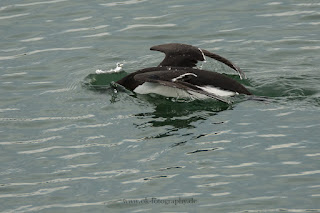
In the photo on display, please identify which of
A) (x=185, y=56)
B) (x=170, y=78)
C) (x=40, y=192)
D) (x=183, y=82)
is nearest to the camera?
(x=40, y=192)

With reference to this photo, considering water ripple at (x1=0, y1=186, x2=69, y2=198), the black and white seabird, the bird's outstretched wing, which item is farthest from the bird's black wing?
water ripple at (x1=0, y1=186, x2=69, y2=198)

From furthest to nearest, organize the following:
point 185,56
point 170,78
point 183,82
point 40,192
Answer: point 185,56 → point 170,78 → point 183,82 → point 40,192

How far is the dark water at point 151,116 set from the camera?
756cm

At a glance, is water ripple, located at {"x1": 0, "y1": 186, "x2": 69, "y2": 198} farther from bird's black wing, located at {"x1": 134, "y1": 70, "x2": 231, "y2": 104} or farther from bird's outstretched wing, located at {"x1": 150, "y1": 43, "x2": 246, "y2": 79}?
bird's outstretched wing, located at {"x1": 150, "y1": 43, "x2": 246, "y2": 79}

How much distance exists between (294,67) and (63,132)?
4152mm

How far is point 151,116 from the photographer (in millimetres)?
9859

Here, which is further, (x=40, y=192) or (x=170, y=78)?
(x=170, y=78)

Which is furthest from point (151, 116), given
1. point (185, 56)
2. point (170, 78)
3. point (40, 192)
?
point (40, 192)

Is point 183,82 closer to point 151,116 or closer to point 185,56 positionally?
point 151,116

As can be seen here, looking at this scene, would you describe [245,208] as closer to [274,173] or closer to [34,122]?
[274,173]

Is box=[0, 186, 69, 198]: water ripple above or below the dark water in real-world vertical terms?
below

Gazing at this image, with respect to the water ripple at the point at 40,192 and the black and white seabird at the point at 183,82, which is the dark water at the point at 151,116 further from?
the black and white seabird at the point at 183,82

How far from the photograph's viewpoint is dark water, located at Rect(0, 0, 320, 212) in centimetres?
756

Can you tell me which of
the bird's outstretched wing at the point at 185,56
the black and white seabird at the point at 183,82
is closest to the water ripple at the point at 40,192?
the black and white seabird at the point at 183,82
